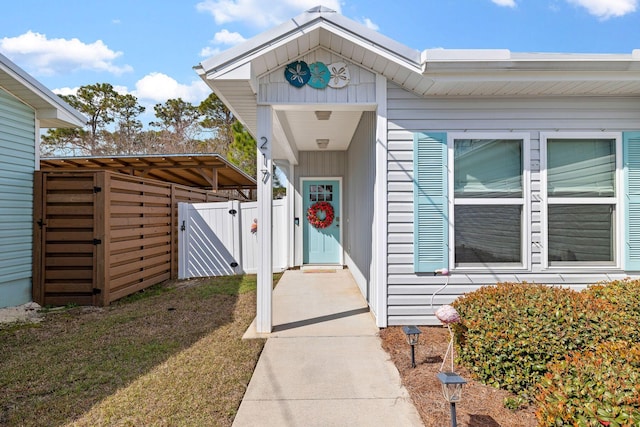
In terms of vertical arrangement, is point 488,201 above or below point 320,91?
below

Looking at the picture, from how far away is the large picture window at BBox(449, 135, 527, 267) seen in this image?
389 cm

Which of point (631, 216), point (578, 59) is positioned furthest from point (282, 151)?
point (631, 216)

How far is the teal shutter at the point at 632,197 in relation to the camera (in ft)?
12.7

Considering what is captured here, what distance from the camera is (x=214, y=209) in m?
7.14


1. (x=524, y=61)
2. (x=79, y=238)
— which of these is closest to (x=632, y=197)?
(x=524, y=61)

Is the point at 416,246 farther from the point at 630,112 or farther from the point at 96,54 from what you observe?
the point at 96,54

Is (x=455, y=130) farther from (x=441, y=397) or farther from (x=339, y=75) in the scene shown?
(x=441, y=397)

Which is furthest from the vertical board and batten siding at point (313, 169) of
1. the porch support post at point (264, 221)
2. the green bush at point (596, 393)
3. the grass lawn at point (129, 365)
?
the green bush at point (596, 393)

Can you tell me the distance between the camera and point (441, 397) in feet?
7.93

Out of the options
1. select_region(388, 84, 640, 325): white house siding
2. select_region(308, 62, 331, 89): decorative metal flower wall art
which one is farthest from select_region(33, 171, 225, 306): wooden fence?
select_region(388, 84, 640, 325): white house siding

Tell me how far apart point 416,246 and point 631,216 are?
7.85 ft

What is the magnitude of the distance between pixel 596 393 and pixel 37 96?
6847mm

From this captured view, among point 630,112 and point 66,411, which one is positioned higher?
point 630,112

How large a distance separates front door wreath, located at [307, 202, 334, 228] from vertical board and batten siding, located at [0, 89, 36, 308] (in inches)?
194
